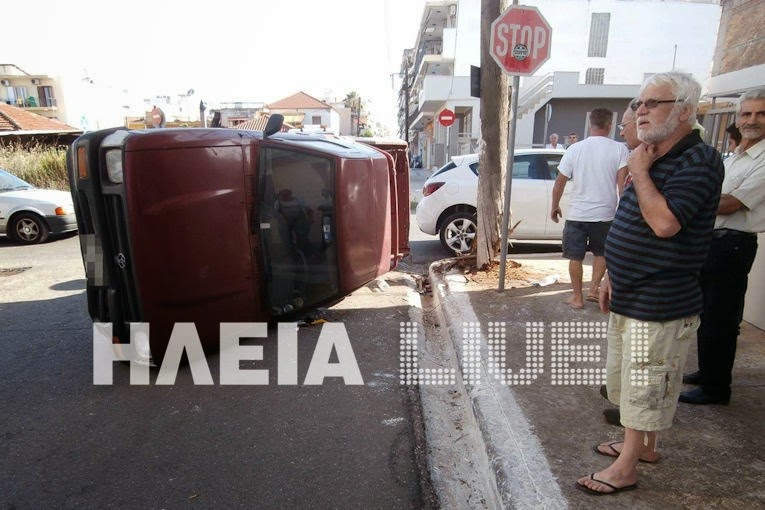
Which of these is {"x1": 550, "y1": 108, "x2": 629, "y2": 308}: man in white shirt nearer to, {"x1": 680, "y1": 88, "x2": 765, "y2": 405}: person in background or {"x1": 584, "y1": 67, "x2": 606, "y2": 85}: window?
{"x1": 680, "y1": 88, "x2": 765, "y2": 405}: person in background

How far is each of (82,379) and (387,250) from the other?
2.86 meters

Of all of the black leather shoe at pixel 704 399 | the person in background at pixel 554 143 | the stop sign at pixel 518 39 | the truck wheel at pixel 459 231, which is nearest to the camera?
the black leather shoe at pixel 704 399

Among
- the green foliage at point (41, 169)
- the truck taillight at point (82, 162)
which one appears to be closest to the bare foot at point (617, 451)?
the truck taillight at point (82, 162)

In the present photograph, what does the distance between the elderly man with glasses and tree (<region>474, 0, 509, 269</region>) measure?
3.74m

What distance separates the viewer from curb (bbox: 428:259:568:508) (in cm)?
217

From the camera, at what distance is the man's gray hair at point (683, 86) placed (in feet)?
6.13

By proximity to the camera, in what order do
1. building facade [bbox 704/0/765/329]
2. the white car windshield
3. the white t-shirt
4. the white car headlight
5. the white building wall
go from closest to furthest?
the white car headlight, the white t-shirt, the white car windshield, building facade [bbox 704/0/765/329], the white building wall

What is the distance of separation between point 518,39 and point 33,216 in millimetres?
8911

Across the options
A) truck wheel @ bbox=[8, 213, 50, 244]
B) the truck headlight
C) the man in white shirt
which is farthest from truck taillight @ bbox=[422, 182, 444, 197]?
truck wheel @ bbox=[8, 213, 50, 244]

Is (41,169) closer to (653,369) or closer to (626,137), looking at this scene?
(626,137)

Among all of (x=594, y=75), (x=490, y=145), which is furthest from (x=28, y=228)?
(x=594, y=75)

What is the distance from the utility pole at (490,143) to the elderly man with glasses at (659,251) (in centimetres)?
374

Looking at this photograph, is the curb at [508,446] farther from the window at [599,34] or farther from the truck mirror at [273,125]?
the window at [599,34]

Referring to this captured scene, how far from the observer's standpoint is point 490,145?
18.7 ft
